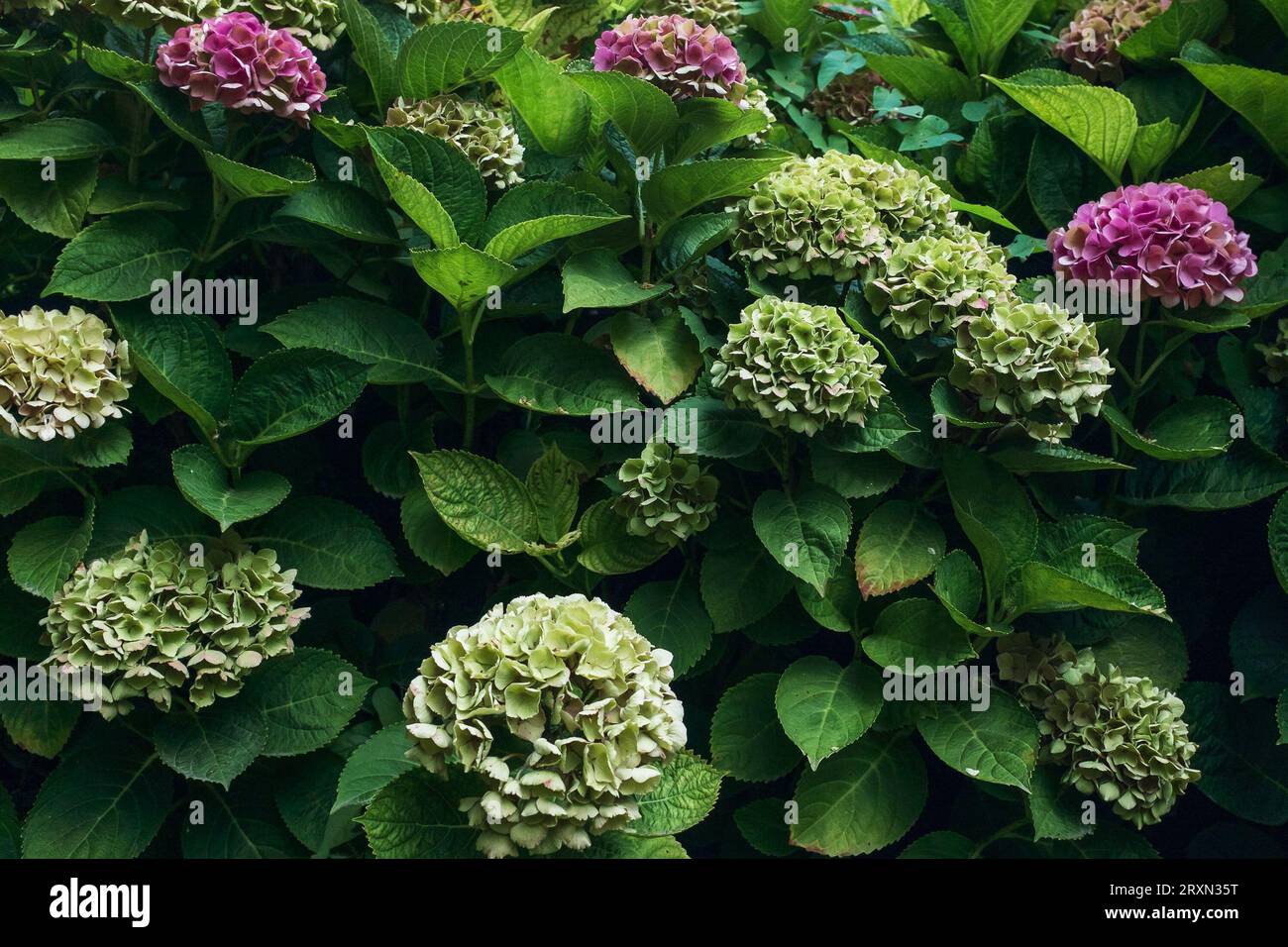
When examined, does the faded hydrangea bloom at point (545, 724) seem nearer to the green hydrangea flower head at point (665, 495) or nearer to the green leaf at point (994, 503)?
the green hydrangea flower head at point (665, 495)

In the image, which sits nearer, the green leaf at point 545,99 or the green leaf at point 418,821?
the green leaf at point 418,821

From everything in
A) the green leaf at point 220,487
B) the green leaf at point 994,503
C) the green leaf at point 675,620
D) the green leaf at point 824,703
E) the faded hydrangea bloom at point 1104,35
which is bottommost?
the green leaf at point 824,703

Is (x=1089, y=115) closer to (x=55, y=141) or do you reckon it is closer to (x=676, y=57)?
(x=676, y=57)

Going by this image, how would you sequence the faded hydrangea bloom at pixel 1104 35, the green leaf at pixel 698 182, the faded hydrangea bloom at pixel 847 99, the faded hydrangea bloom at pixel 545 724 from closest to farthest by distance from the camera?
the faded hydrangea bloom at pixel 545 724
the green leaf at pixel 698 182
the faded hydrangea bloom at pixel 1104 35
the faded hydrangea bloom at pixel 847 99

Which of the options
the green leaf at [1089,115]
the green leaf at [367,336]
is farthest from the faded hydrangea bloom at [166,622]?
the green leaf at [1089,115]

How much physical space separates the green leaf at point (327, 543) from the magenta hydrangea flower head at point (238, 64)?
0.67 meters

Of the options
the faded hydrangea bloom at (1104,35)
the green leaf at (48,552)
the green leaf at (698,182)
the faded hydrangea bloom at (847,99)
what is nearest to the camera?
the green leaf at (48,552)

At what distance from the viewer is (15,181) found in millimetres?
1994

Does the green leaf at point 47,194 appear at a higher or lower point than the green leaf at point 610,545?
higher

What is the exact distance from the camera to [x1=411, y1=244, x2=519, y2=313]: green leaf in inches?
72.2


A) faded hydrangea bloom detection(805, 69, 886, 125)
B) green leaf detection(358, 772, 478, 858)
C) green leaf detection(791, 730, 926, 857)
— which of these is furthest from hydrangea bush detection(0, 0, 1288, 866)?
faded hydrangea bloom detection(805, 69, 886, 125)

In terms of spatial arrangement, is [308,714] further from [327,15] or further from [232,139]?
[327,15]

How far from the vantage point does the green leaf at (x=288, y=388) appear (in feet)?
6.37

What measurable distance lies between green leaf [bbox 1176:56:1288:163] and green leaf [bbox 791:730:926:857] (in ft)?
4.43
